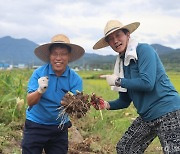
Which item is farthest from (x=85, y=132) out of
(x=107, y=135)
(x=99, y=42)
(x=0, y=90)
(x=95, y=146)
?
(x=99, y=42)

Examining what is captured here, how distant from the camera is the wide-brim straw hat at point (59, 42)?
3346mm

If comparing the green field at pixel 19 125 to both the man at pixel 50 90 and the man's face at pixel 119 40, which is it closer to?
the man at pixel 50 90

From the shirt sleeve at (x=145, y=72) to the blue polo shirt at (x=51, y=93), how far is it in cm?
53

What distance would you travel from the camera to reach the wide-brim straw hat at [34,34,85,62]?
3.35 metres

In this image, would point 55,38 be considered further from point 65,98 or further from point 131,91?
point 131,91

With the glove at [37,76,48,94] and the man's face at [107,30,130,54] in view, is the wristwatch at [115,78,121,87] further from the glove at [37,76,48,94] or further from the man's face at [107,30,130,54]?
the glove at [37,76,48,94]

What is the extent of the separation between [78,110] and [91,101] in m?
0.20

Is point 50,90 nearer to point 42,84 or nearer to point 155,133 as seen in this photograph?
point 42,84

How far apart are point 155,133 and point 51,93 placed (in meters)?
1.11

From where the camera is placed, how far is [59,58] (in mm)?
3324

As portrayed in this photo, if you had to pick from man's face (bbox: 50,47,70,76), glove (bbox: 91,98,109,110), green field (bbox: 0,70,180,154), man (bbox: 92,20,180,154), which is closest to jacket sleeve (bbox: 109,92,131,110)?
glove (bbox: 91,98,109,110)

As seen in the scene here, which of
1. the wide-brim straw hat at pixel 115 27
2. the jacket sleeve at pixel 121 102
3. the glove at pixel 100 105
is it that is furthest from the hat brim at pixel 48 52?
the jacket sleeve at pixel 121 102

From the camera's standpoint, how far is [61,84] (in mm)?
3434

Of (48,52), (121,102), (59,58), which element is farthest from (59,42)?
(121,102)
